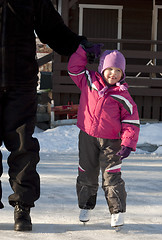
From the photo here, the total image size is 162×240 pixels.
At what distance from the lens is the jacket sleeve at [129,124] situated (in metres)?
3.17

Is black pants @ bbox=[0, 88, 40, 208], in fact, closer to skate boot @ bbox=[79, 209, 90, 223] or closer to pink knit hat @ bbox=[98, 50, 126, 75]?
skate boot @ bbox=[79, 209, 90, 223]

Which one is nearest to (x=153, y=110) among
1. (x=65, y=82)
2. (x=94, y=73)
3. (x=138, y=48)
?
(x=65, y=82)

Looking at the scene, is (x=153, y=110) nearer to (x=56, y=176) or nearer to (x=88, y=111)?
(x=56, y=176)

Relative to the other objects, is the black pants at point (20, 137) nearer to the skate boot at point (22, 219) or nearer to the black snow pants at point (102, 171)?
the skate boot at point (22, 219)

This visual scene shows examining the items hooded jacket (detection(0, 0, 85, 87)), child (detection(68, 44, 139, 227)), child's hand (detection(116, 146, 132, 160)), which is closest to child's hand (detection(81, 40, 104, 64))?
child (detection(68, 44, 139, 227))

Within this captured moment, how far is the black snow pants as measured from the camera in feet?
10.6

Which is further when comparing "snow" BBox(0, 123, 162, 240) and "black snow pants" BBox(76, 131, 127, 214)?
"black snow pants" BBox(76, 131, 127, 214)

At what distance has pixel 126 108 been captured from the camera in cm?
321

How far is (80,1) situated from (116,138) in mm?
10459

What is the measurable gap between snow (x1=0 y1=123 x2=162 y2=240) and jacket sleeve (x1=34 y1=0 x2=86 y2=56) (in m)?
1.26

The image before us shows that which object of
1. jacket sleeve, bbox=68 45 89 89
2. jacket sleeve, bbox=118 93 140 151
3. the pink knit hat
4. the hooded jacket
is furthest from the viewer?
jacket sleeve, bbox=68 45 89 89

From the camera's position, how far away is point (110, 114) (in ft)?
10.6

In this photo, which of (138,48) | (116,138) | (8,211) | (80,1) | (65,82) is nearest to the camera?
(116,138)

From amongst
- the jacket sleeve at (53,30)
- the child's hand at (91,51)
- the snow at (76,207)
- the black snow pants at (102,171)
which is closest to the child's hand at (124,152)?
the black snow pants at (102,171)
